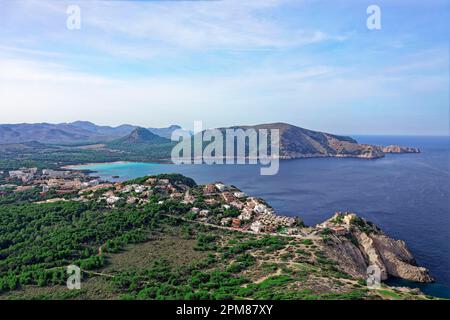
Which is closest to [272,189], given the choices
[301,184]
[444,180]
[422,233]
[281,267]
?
[301,184]

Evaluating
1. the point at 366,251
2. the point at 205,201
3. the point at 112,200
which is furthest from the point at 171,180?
the point at 366,251

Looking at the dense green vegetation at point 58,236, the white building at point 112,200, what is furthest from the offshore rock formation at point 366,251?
the white building at point 112,200

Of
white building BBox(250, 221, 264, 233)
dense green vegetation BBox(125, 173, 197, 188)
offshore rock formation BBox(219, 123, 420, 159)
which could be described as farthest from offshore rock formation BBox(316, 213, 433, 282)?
offshore rock formation BBox(219, 123, 420, 159)

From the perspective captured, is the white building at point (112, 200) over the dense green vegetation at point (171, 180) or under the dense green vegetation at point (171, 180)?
under

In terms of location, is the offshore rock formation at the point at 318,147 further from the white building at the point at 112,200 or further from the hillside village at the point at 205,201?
the white building at the point at 112,200

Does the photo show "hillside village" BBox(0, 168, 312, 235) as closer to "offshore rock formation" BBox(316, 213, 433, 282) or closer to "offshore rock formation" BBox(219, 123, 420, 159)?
"offshore rock formation" BBox(316, 213, 433, 282)

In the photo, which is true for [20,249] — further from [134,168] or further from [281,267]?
[134,168]

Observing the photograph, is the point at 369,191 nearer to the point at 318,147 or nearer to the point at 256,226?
the point at 256,226
